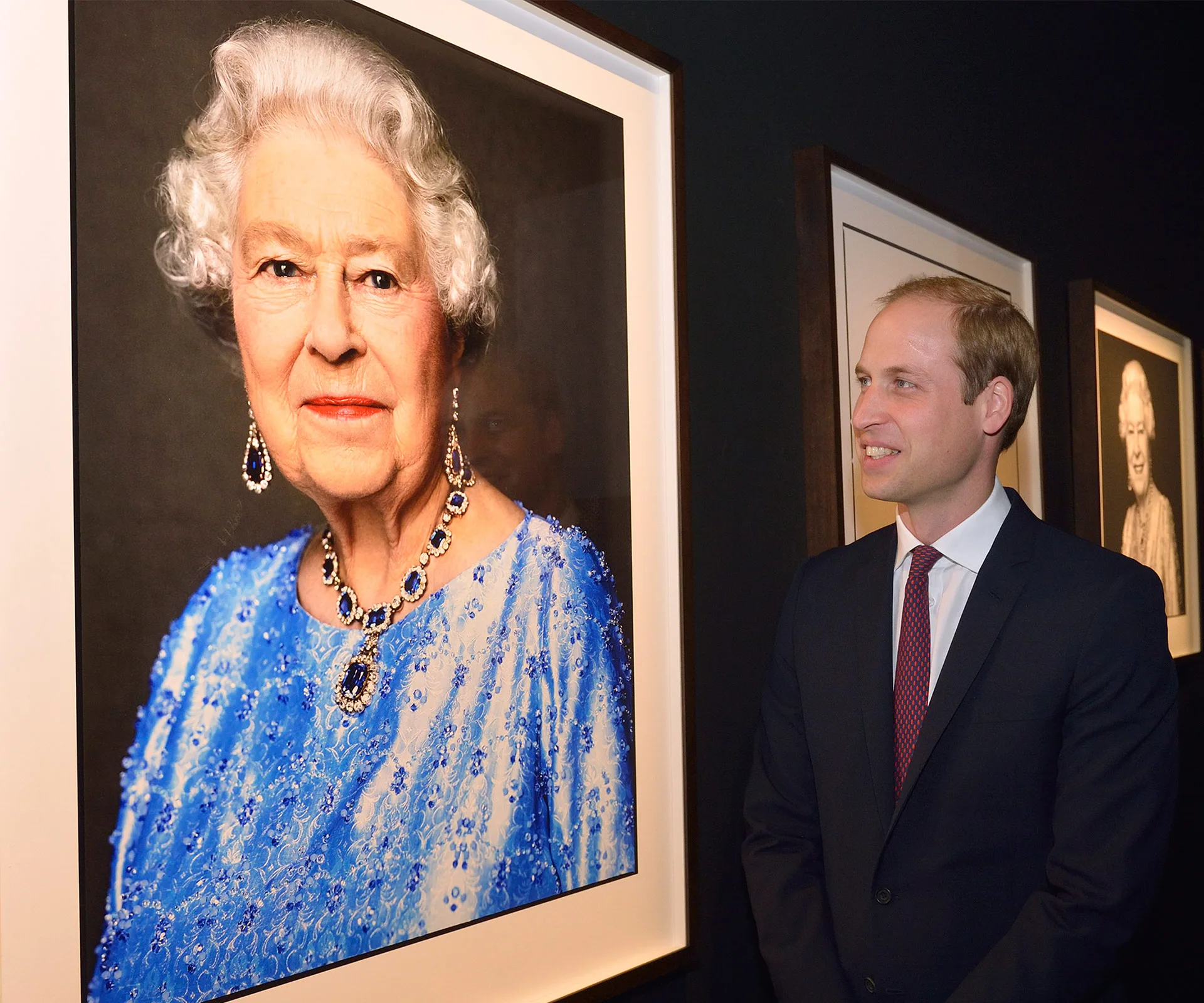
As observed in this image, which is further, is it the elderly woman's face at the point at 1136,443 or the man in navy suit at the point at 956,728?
the elderly woman's face at the point at 1136,443

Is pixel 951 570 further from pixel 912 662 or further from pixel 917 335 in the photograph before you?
pixel 917 335

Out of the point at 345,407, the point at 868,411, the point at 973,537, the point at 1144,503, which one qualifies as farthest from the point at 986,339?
the point at 1144,503

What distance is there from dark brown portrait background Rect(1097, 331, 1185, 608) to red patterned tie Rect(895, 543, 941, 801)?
1610 mm

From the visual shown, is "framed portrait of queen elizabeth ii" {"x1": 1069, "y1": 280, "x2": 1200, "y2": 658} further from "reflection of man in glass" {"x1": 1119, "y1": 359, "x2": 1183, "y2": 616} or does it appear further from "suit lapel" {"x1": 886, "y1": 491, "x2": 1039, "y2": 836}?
"suit lapel" {"x1": 886, "y1": 491, "x2": 1039, "y2": 836}

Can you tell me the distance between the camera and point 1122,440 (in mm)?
3459

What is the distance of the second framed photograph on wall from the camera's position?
2186 mm

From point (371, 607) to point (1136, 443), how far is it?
3.08 m

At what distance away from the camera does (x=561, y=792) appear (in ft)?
5.15

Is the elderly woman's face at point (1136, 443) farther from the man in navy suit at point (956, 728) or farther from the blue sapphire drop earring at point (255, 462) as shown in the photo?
the blue sapphire drop earring at point (255, 462)

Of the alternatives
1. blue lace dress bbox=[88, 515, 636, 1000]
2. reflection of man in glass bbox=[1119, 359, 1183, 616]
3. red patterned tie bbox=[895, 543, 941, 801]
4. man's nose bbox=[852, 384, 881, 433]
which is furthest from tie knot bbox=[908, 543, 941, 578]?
reflection of man in glass bbox=[1119, 359, 1183, 616]

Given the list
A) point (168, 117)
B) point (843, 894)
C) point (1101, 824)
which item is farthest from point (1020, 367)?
point (168, 117)

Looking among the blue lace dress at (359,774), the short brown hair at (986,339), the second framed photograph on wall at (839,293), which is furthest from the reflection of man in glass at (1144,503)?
the blue lace dress at (359,774)

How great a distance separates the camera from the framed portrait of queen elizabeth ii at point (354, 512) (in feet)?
3.55

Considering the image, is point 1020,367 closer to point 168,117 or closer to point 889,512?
point 889,512
